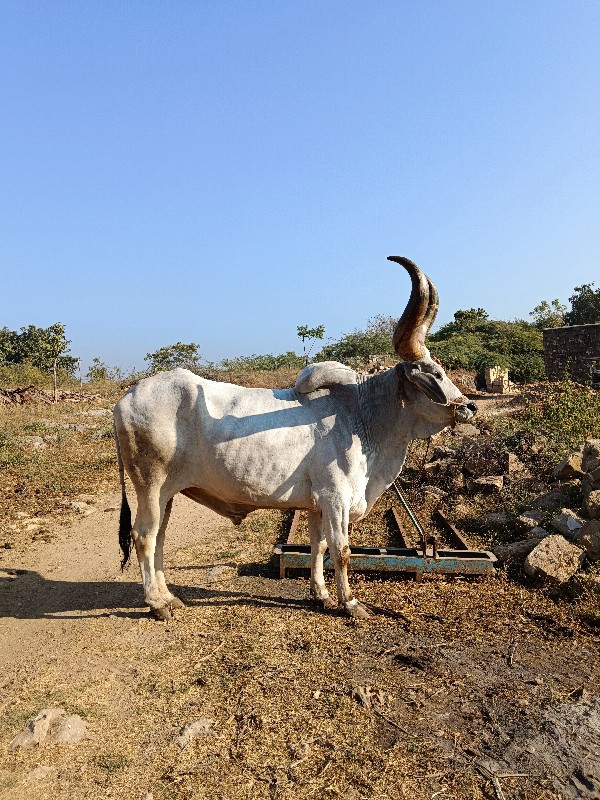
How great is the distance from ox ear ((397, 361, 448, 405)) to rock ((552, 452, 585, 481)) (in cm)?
382

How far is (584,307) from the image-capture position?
4481cm

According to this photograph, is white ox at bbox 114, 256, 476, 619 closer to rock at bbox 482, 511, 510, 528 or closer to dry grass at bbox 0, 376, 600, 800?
dry grass at bbox 0, 376, 600, 800

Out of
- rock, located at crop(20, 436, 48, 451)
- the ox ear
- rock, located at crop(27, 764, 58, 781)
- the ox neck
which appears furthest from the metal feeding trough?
rock, located at crop(20, 436, 48, 451)

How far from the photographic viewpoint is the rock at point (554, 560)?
5.52 meters

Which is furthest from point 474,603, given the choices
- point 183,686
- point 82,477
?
point 82,477

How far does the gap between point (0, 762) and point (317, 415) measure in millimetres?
3256

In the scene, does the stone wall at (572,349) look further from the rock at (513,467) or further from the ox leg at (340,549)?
the ox leg at (340,549)

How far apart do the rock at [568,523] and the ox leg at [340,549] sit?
2453mm

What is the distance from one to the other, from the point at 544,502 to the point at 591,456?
32.4 inches

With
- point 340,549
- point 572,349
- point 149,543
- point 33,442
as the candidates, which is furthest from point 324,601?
point 572,349

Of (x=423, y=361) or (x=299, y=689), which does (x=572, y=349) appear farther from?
(x=299, y=689)

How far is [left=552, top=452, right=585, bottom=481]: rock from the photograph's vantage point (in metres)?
7.82

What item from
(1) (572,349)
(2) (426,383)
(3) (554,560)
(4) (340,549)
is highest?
(1) (572,349)

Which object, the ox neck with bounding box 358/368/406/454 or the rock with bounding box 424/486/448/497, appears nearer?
the ox neck with bounding box 358/368/406/454
